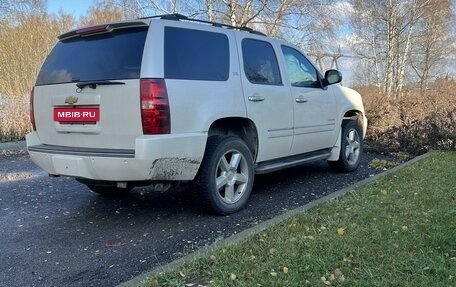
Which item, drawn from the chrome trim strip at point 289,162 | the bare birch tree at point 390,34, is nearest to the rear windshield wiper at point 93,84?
the chrome trim strip at point 289,162

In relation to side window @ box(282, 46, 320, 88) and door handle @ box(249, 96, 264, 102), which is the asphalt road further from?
side window @ box(282, 46, 320, 88)

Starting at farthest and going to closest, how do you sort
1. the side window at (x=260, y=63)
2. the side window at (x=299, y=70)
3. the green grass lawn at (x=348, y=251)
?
1. the side window at (x=299, y=70)
2. the side window at (x=260, y=63)
3. the green grass lawn at (x=348, y=251)

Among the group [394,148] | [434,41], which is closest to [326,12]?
[394,148]

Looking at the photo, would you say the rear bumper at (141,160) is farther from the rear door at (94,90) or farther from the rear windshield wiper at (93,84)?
the rear windshield wiper at (93,84)

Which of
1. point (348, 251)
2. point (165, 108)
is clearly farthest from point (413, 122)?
point (165, 108)

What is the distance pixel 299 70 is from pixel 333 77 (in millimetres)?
521

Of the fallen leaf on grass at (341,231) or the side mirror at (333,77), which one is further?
the side mirror at (333,77)

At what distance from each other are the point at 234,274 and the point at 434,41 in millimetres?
26877

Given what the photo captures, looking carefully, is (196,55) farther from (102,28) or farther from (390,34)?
(390,34)

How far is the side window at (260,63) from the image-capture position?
15.4ft

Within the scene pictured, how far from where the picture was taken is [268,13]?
16.2 meters

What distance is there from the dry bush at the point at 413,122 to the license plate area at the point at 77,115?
245 inches

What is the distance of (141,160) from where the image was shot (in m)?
3.57

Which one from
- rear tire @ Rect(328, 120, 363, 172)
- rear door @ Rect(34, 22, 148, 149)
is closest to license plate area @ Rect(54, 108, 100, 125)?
rear door @ Rect(34, 22, 148, 149)
